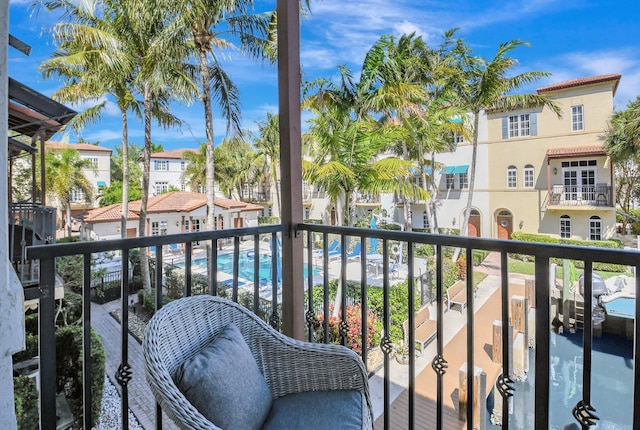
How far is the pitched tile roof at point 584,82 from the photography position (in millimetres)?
5527

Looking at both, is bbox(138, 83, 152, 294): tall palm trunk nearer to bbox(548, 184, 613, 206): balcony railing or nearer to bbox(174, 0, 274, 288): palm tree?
bbox(174, 0, 274, 288): palm tree

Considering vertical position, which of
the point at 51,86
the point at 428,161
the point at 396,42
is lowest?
the point at 428,161

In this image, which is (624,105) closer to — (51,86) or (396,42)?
(396,42)

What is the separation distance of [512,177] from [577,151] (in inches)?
43.8

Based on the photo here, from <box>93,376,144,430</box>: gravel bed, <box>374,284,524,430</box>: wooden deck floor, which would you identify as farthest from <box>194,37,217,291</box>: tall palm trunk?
<box>374,284,524,430</box>: wooden deck floor

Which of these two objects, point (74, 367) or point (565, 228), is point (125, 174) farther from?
point (565, 228)

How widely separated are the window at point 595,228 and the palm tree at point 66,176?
10.4m

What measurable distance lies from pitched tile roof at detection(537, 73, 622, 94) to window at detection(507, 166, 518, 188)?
168 cm

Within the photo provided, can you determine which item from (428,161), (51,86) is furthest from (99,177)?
(428,161)

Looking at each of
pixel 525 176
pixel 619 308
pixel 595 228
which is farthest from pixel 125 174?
pixel 619 308

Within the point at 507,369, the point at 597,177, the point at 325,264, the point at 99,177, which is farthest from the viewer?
the point at 99,177

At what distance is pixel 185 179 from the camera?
432 inches

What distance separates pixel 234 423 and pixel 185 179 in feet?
35.9

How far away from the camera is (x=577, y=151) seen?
597cm
